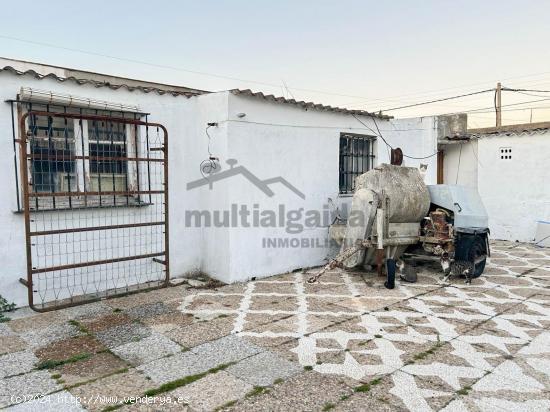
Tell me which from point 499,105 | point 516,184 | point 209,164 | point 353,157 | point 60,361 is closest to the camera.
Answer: point 60,361

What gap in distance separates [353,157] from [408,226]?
8.25 ft

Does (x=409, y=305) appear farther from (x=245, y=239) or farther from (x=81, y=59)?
(x=81, y=59)

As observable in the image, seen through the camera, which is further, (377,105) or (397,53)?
(377,105)

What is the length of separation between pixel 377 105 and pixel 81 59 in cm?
1561

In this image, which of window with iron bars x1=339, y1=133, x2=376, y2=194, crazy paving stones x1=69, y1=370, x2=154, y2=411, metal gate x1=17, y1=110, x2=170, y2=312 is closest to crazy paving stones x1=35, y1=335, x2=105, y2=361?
crazy paving stones x1=69, y1=370, x2=154, y2=411

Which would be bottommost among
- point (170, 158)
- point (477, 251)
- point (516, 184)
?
point (477, 251)

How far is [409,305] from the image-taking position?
19.2 feet

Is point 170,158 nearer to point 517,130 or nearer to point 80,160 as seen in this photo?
point 80,160

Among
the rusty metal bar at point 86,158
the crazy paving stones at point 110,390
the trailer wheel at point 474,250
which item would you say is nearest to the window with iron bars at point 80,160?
the rusty metal bar at point 86,158

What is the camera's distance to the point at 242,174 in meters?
6.97

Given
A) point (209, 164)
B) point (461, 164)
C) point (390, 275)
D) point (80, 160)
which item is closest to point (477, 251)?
point (390, 275)

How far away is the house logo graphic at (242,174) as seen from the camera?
6.87m

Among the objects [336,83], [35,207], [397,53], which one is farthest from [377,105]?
[35,207]

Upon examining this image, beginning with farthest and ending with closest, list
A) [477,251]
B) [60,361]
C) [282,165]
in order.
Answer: [282,165]
[477,251]
[60,361]
